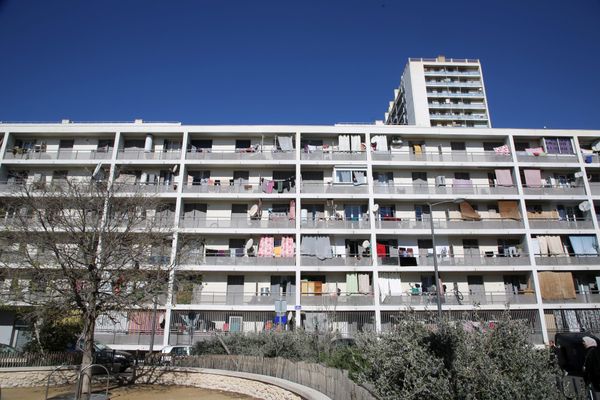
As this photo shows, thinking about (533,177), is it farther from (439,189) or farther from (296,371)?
(296,371)

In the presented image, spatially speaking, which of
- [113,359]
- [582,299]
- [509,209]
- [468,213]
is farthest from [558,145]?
[113,359]

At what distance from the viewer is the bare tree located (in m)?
17.8

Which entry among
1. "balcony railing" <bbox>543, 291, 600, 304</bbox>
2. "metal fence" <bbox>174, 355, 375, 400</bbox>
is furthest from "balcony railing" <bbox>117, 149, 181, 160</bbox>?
"balcony railing" <bbox>543, 291, 600, 304</bbox>

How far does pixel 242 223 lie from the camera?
109 ft

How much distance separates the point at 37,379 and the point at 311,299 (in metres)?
17.7

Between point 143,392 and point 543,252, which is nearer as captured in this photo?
point 143,392

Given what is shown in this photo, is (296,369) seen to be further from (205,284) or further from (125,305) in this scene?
(205,284)

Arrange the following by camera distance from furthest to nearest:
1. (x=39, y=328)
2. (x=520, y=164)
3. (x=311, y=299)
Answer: (x=520, y=164) < (x=311, y=299) < (x=39, y=328)

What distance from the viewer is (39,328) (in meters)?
25.7

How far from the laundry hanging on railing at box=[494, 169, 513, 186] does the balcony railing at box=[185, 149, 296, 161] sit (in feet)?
57.2

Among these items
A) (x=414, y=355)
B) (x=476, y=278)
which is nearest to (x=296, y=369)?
(x=414, y=355)

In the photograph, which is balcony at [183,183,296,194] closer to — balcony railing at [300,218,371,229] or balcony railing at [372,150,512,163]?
balcony railing at [300,218,371,229]

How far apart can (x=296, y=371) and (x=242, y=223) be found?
20.2 meters

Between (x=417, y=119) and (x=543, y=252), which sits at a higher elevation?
(x=417, y=119)
